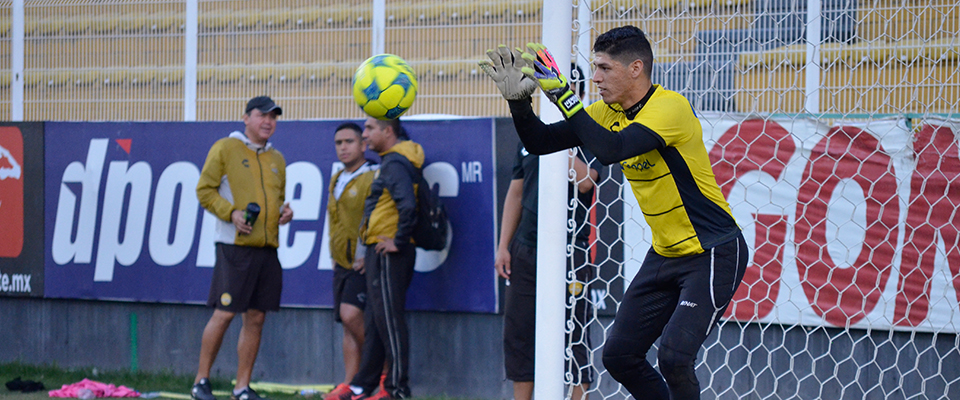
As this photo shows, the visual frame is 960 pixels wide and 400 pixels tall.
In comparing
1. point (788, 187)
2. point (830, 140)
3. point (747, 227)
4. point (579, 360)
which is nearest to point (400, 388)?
point (579, 360)

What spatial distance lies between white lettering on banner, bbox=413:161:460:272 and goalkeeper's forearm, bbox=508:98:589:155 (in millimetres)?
2600

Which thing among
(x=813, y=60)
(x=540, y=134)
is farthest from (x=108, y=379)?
(x=813, y=60)

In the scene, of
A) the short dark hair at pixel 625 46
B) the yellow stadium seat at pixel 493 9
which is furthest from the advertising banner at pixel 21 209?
the short dark hair at pixel 625 46

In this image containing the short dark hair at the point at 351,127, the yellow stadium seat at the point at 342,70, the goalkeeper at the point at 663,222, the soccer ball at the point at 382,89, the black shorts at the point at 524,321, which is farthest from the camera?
the yellow stadium seat at the point at 342,70

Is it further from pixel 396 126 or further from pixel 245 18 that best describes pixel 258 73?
pixel 396 126

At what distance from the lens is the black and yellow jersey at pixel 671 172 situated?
316cm

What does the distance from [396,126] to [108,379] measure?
2843 millimetres

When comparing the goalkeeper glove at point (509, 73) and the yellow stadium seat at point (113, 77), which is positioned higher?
the yellow stadium seat at point (113, 77)

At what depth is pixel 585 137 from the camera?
2916mm

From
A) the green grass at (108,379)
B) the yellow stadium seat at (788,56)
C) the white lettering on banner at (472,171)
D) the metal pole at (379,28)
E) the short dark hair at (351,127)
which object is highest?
the metal pole at (379,28)

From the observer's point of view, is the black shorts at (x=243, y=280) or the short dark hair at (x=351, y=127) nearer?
the black shorts at (x=243, y=280)

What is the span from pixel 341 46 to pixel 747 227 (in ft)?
10.8

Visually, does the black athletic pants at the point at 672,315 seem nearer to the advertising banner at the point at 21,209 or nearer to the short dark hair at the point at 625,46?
the short dark hair at the point at 625,46

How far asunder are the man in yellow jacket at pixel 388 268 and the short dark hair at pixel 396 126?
16 mm
